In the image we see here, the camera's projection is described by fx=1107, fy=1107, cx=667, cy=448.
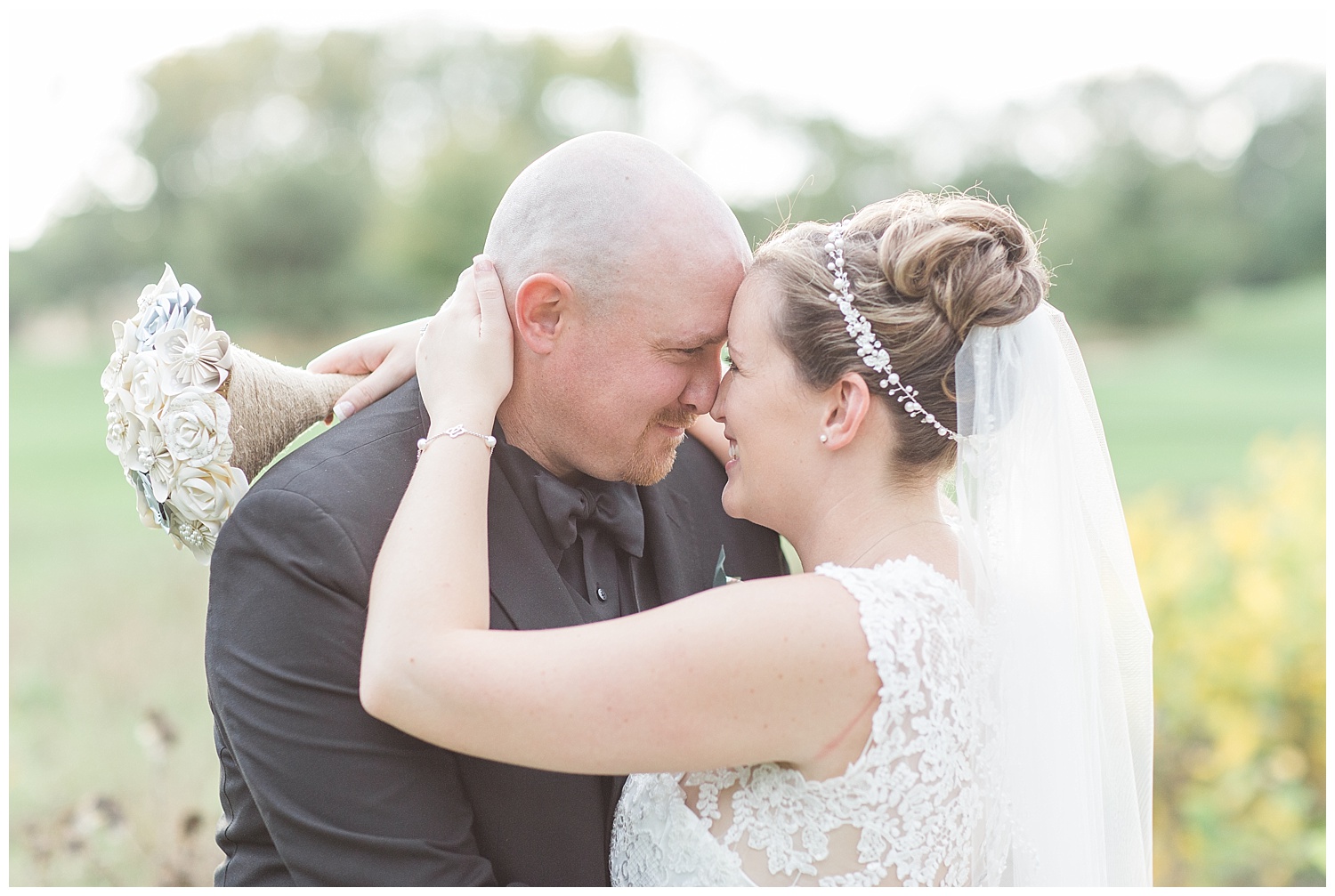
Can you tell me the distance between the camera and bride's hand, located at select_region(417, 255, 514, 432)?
2.39 metres

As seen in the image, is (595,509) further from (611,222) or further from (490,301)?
(611,222)

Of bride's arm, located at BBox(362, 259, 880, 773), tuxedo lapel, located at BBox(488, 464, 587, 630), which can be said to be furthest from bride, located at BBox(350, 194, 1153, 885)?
tuxedo lapel, located at BBox(488, 464, 587, 630)

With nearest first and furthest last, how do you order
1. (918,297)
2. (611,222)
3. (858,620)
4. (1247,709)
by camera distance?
(858,620)
(918,297)
(611,222)
(1247,709)

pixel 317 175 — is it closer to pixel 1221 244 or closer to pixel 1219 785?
pixel 1221 244

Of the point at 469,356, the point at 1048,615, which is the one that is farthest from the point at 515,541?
the point at 1048,615

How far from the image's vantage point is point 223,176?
24531 mm

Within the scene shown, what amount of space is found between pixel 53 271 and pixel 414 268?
710 centimetres

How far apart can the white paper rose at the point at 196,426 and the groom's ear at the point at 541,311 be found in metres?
0.70

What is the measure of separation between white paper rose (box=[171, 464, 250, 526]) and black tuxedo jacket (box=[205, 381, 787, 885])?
0.17 metres

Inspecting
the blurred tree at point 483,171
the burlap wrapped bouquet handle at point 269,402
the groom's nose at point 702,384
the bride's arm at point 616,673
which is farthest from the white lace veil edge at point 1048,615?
the blurred tree at point 483,171

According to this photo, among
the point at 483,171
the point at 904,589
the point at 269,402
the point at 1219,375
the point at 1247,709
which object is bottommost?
the point at 1247,709

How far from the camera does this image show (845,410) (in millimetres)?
2396

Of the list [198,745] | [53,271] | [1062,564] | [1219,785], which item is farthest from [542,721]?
[53,271]

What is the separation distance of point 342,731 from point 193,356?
91 centimetres
